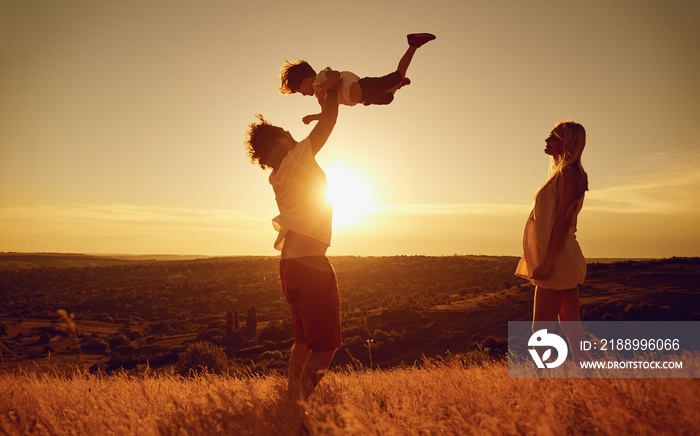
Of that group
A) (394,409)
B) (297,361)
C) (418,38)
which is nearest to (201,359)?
(297,361)

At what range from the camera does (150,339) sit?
30281mm

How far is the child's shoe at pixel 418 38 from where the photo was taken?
9.65 ft

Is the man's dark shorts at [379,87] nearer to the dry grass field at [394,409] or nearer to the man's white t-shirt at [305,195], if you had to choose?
the man's white t-shirt at [305,195]

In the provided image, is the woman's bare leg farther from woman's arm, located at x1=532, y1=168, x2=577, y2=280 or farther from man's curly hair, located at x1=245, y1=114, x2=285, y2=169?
man's curly hair, located at x1=245, y1=114, x2=285, y2=169

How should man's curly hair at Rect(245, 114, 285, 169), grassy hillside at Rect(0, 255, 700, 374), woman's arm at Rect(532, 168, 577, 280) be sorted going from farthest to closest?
grassy hillside at Rect(0, 255, 700, 374) → woman's arm at Rect(532, 168, 577, 280) → man's curly hair at Rect(245, 114, 285, 169)

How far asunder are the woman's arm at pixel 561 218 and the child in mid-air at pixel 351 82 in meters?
1.48

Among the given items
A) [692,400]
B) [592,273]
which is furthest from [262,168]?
[592,273]

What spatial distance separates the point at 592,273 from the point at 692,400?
117 feet

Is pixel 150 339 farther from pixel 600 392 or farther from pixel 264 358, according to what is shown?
pixel 600 392

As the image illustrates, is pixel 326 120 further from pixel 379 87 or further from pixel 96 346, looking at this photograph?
pixel 96 346

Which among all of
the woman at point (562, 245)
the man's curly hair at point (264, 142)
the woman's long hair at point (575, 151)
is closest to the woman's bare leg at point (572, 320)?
the woman at point (562, 245)

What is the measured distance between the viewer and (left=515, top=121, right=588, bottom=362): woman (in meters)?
3.44

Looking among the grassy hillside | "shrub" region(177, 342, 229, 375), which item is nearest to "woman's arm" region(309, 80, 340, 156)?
the grassy hillside

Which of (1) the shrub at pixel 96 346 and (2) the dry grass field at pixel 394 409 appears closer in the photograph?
(2) the dry grass field at pixel 394 409
